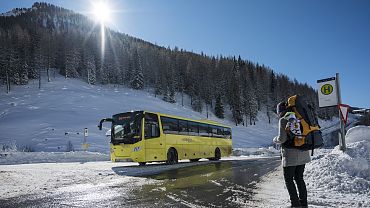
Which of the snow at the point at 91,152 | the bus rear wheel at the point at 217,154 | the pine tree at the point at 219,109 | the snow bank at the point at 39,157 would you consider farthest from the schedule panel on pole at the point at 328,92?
the pine tree at the point at 219,109

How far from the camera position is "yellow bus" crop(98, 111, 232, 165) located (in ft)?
54.9

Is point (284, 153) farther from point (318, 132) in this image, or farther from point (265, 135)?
point (265, 135)

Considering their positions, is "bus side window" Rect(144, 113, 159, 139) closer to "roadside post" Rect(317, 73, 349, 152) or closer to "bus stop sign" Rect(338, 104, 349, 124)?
"roadside post" Rect(317, 73, 349, 152)

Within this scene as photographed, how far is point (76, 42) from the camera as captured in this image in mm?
106750

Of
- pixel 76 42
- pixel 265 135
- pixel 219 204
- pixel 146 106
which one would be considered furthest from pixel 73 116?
pixel 76 42

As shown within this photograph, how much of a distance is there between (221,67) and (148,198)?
104379mm

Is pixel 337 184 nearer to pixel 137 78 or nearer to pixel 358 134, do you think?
pixel 358 134

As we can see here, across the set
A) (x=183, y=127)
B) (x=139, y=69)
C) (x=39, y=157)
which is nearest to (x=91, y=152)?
(x=39, y=157)

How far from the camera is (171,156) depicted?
19.1m

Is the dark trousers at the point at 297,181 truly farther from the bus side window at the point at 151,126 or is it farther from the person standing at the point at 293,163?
the bus side window at the point at 151,126

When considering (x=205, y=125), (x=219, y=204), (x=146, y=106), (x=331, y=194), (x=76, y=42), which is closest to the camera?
(x=219, y=204)

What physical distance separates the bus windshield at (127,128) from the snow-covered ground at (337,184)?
9.35 meters

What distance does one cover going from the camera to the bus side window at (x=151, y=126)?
56.3 feet

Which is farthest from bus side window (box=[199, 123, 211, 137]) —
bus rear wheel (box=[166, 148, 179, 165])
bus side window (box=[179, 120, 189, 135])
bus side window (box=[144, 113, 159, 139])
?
bus side window (box=[144, 113, 159, 139])
